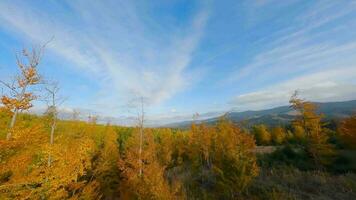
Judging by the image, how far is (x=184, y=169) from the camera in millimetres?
42469

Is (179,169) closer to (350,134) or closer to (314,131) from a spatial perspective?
(314,131)

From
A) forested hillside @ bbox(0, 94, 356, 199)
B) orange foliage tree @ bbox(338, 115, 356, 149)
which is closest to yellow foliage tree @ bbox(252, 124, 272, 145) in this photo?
forested hillside @ bbox(0, 94, 356, 199)

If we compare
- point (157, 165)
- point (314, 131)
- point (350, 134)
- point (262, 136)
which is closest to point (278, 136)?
point (262, 136)

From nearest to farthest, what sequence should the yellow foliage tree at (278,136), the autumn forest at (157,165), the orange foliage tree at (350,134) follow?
1. the autumn forest at (157,165)
2. the orange foliage tree at (350,134)
3. the yellow foliage tree at (278,136)

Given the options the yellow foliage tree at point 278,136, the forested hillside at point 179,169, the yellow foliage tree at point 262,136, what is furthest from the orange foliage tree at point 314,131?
the yellow foliage tree at point 262,136

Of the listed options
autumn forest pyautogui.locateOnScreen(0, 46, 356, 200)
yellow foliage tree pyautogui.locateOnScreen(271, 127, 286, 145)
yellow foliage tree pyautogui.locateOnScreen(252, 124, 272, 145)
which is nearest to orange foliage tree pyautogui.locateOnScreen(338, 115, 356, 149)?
A: autumn forest pyautogui.locateOnScreen(0, 46, 356, 200)

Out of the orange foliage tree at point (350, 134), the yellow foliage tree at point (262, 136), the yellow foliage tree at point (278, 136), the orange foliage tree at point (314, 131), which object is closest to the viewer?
the orange foliage tree at point (314, 131)

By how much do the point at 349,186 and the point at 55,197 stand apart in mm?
21691

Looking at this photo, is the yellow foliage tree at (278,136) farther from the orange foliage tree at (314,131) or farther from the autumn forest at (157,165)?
the orange foliage tree at (314,131)

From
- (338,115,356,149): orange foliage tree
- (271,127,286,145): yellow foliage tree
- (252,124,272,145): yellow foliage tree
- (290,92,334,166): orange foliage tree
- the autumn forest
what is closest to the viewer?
the autumn forest

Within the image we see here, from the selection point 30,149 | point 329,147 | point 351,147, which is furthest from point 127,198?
point 351,147

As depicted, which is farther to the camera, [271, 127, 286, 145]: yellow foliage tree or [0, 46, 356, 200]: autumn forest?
[271, 127, 286, 145]: yellow foliage tree

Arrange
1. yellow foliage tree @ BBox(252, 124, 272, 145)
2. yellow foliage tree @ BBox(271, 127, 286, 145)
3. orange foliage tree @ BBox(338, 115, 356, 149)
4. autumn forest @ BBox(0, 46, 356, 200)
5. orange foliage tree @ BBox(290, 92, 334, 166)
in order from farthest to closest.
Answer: yellow foliage tree @ BBox(252, 124, 272, 145)
yellow foliage tree @ BBox(271, 127, 286, 145)
orange foliage tree @ BBox(338, 115, 356, 149)
orange foliage tree @ BBox(290, 92, 334, 166)
autumn forest @ BBox(0, 46, 356, 200)

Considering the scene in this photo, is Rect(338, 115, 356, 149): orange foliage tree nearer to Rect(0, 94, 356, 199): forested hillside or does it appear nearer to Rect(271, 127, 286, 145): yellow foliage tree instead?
Rect(0, 94, 356, 199): forested hillside
